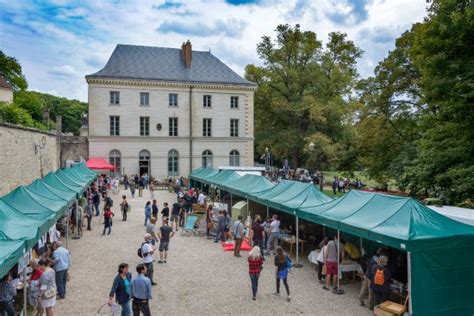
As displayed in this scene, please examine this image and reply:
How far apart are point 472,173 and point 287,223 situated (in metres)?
7.52

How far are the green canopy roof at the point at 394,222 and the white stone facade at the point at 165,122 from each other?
30.5 m

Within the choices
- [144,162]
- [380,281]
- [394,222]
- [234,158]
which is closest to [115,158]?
[144,162]

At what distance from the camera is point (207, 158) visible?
4231cm

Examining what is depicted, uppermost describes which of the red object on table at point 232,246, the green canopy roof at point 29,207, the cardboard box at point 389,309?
the green canopy roof at point 29,207

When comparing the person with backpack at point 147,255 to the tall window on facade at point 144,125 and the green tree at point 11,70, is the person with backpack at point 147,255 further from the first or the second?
the tall window on facade at point 144,125

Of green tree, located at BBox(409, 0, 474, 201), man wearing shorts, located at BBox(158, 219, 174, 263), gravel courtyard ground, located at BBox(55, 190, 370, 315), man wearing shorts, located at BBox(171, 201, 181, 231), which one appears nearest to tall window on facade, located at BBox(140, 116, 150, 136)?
man wearing shorts, located at BBox(171, 201, 181, 231)

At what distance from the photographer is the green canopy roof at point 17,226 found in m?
7.92

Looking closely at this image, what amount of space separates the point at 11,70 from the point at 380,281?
1092 inches

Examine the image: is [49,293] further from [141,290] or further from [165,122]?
[165,122]

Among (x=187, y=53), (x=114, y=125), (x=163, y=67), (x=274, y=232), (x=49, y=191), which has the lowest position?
(x=274, y=232)

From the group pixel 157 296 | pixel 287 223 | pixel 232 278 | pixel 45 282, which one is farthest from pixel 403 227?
pixel 287 223

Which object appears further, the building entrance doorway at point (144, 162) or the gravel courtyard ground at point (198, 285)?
the building entrance doorway at point (144, 162)

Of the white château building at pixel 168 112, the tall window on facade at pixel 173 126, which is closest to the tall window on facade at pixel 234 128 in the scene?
the white château building at pixel 168 112

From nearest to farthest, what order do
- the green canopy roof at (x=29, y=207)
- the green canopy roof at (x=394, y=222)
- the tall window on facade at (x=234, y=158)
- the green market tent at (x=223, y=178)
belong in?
the green canopy roof at (x=394, y=222)
the green canopy roof at (x=29, y=207)
the green market tent at (x=223, y=178)
the tall window on facade at (x=234, y=158)
